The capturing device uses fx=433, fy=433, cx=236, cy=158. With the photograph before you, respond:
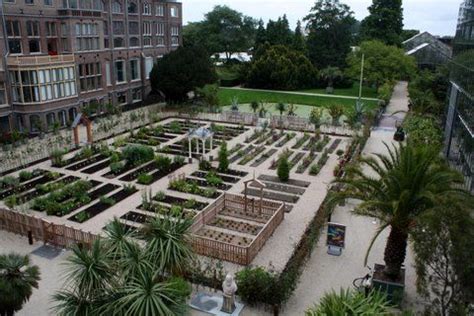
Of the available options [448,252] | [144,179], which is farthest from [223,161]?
[448,252]

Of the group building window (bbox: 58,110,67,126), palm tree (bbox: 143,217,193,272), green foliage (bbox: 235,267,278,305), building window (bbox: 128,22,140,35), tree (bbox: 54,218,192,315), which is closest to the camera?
tree (bbox: 54,218,192,315)

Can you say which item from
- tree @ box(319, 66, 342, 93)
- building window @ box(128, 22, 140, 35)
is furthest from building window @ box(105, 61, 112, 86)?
tree @ box(319, 66, 342, 93)

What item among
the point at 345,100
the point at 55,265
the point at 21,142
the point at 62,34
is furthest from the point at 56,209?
the point at 345,100

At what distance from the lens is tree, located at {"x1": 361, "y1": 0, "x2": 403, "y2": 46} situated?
209ft

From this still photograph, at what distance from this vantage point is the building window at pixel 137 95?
46784 millimetres

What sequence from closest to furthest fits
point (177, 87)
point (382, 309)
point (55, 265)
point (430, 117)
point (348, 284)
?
1. point (382, 309)
2. point (348, 284)
3. point (55, 265)
4. point (430, 117)
5. point (177, 87)

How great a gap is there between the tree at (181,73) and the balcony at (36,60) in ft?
36.6

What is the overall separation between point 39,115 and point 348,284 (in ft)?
89.8

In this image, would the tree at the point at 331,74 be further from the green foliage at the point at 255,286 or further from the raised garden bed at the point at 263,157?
the green foliage at the point at 255,286

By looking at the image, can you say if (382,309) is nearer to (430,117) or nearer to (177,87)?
(430,117)

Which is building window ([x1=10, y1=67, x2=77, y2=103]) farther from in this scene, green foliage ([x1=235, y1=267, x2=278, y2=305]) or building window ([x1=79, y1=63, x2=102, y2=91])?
green foliage ([x1=235, y1=267, x2=278, y2=305])

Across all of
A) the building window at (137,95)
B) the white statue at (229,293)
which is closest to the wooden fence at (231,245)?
the white statue at (229,293)

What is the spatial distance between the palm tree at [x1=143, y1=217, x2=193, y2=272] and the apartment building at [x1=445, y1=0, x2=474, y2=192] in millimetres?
14040

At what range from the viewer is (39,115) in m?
33.0
